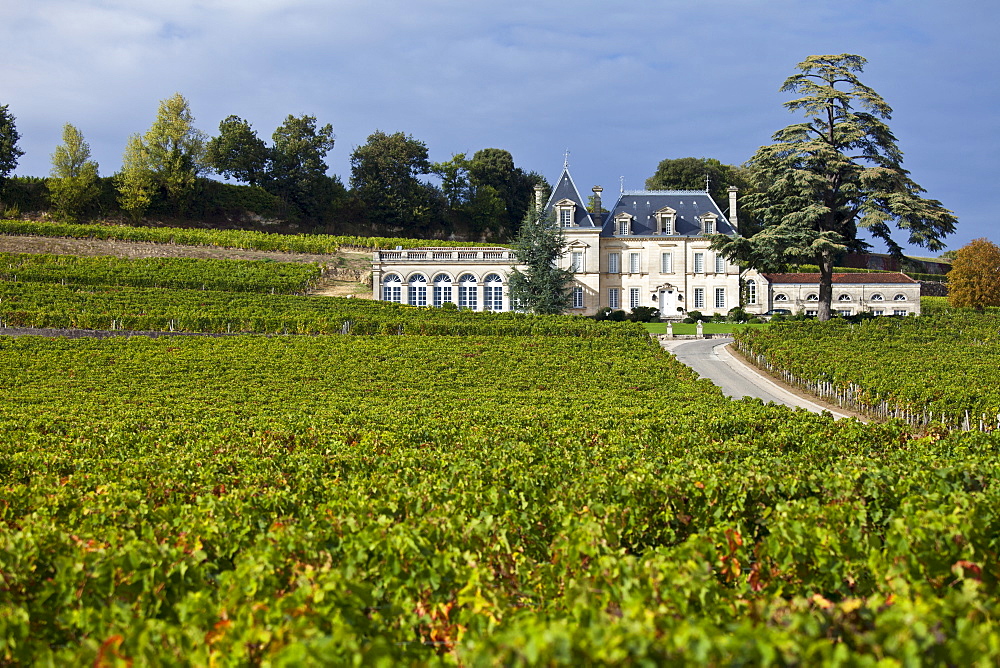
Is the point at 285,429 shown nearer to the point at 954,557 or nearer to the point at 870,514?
the point at 870,514

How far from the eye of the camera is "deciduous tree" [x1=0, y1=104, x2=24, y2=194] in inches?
2490

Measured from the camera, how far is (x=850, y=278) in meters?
60.2

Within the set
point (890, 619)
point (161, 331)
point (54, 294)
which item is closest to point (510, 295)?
point (161, 331)

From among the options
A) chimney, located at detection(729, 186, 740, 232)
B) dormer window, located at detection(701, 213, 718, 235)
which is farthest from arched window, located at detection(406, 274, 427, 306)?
chimney, located at detection(729, 186, 740, 232)

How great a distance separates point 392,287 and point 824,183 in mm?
28439

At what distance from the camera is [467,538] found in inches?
287

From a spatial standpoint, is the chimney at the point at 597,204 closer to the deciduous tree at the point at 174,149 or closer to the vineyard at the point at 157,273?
the vineyard at the point at 157,273

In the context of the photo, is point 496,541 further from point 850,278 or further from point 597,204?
point 850,278

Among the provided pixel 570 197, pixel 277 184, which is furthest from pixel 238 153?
pixel 570 197

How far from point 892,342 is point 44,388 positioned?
3355cm

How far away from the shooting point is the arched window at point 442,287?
55125 mm

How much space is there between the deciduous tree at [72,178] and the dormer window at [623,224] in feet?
142

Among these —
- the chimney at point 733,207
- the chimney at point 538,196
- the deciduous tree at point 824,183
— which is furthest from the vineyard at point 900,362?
the chimney at point 538,196

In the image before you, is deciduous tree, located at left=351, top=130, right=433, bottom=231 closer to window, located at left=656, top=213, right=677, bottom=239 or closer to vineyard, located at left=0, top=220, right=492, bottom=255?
vineyard, located at left=0, top=220, right=492, bottom=255
